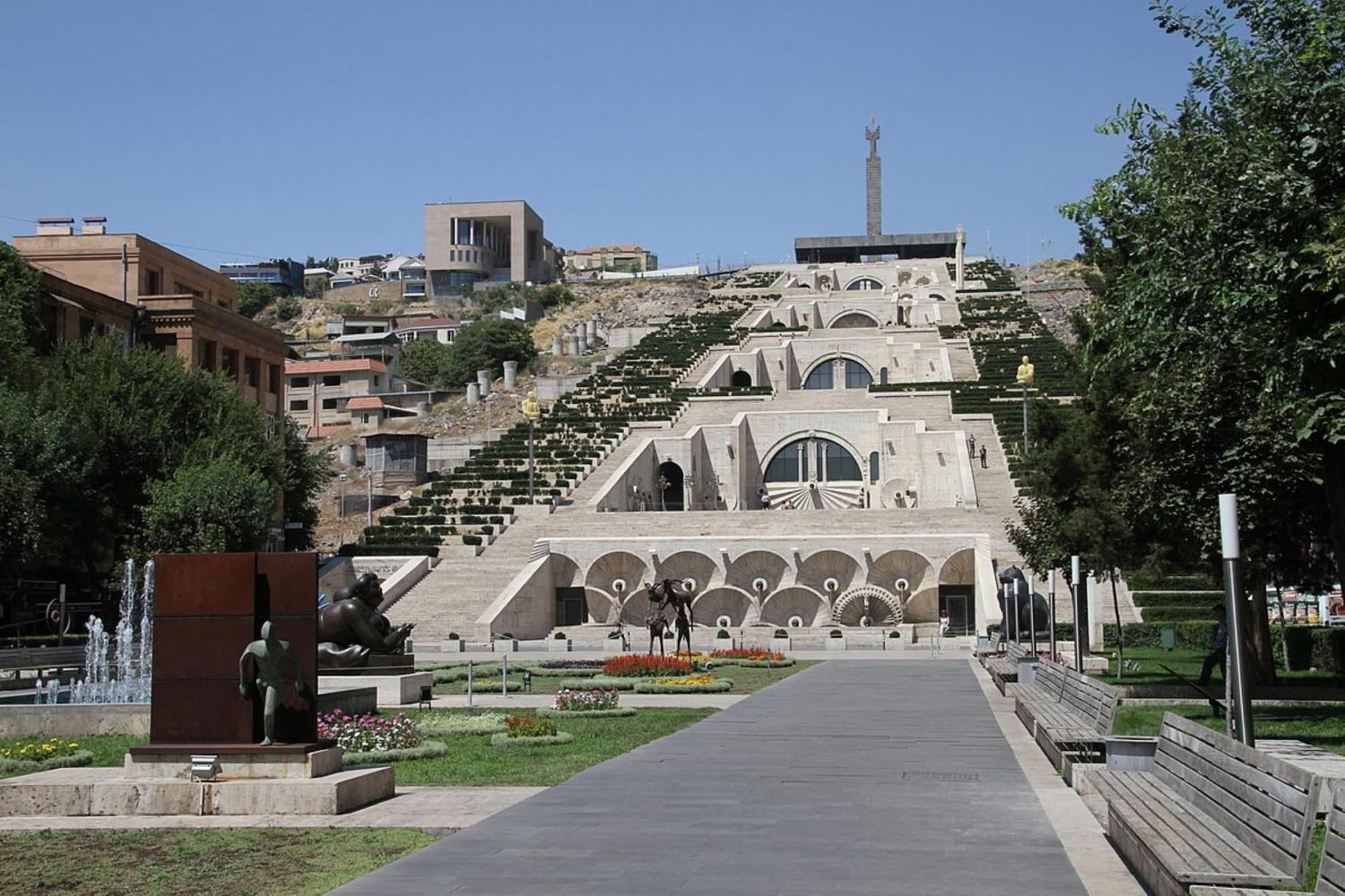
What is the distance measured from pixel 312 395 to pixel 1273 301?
3675 inches

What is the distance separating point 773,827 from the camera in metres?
9.66

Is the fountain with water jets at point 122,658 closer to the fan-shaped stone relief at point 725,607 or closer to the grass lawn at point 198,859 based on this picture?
the grass lawn at point 198,859

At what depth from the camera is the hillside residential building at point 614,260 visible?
176500 millimetres

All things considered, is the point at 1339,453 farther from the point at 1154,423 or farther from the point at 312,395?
the point at 312,395

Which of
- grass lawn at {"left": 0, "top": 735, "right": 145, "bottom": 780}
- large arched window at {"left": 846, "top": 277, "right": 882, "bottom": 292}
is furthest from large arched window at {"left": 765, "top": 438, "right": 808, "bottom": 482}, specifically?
large arched window at {"left": 846, "top": 277, "right": 882, "bottom": 292}

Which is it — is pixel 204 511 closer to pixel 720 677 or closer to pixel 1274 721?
pixel 720 677

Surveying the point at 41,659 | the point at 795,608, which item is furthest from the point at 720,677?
the point at 795,608

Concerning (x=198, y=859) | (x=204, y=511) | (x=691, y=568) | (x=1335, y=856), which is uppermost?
(x=204, y=511)

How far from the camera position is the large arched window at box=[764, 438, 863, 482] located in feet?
208

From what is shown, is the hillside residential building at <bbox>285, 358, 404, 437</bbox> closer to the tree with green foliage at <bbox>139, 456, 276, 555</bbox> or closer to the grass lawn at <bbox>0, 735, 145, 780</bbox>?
the tree with green foliage at <bbox>139, 456, 276, 555</bbox>

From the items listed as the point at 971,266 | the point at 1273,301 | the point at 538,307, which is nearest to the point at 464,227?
the point at 538,307

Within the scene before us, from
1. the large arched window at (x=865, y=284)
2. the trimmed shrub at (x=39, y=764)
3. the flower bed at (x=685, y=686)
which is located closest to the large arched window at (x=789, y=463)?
the flower bed at (x=685, y=686)

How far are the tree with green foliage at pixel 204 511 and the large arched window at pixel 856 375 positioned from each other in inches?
1932

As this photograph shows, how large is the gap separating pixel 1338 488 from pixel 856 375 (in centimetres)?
6893
